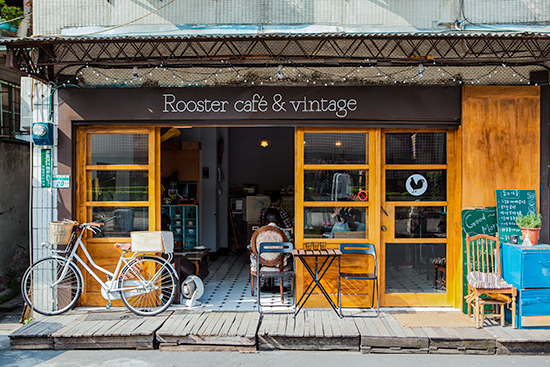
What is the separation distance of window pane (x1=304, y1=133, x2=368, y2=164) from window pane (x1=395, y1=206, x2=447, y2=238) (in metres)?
0.94

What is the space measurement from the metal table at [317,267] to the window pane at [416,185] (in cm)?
119

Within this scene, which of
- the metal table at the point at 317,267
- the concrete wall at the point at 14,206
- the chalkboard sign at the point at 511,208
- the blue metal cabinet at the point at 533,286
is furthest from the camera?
the concrete wall at the point at 14,206

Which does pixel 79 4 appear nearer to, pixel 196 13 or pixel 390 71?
pixel 196 13

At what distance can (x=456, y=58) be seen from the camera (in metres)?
5.43

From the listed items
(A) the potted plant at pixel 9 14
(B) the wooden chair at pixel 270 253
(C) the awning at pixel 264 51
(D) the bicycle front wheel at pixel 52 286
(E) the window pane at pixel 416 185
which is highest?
(A) the potted plant at pixel 9 14

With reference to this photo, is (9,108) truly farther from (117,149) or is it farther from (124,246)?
(124,246)

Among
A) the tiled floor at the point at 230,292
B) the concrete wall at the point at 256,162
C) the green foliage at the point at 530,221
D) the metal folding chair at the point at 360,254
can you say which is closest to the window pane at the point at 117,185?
the tiled floor at the point at 230,292

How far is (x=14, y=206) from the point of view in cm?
820

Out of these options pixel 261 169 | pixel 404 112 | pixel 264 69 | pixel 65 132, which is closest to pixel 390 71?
pixel 404 112

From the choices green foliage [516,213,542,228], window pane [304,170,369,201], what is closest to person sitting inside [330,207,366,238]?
window pane [304,170,369,201]

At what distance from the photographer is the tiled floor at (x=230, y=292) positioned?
593cm

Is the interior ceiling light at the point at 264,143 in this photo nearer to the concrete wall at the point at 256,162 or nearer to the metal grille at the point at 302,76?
the concrete wall at the point at 256,162

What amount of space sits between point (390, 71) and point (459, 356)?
3.66m

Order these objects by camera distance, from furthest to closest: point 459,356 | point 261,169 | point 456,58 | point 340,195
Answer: point 261,169 < point 340,195 < point 456,58 < point 459,356
